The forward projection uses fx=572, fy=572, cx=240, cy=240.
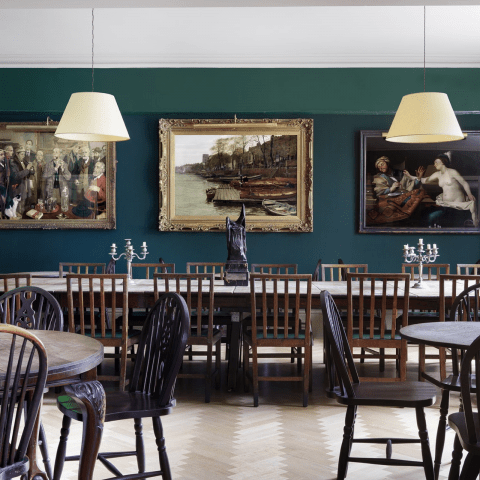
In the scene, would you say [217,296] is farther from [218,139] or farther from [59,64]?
[59,64]

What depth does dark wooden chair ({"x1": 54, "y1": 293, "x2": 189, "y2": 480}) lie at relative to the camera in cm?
236

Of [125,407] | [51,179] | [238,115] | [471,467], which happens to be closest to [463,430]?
[471,467]

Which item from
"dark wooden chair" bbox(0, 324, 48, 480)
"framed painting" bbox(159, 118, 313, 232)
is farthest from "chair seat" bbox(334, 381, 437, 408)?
"framed painting" bbox(159, 118, 313, 232)

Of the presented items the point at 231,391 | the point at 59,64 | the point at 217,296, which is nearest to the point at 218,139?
the point at 59,64

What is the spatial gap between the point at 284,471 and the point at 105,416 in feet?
3.52

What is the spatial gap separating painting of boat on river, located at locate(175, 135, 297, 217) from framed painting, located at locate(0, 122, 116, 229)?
2.83ft

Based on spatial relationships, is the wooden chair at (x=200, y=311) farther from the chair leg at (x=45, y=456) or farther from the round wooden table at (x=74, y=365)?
the round wooden table at (x=74, y=365)

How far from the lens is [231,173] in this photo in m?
6.68

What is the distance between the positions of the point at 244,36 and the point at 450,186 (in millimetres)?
2906

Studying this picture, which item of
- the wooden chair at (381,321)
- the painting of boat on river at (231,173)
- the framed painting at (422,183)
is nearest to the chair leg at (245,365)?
the wooden chair at (381,321)

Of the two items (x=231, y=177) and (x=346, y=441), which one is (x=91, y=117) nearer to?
(x=346, y=441)

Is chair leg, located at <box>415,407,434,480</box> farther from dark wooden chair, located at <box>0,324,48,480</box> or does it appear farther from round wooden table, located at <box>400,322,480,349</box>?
dark wooden chair, located at <box>0,324,48,480</box>

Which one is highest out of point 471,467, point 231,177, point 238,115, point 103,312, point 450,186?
point 238,115

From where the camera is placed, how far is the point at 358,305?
421 centimetres
